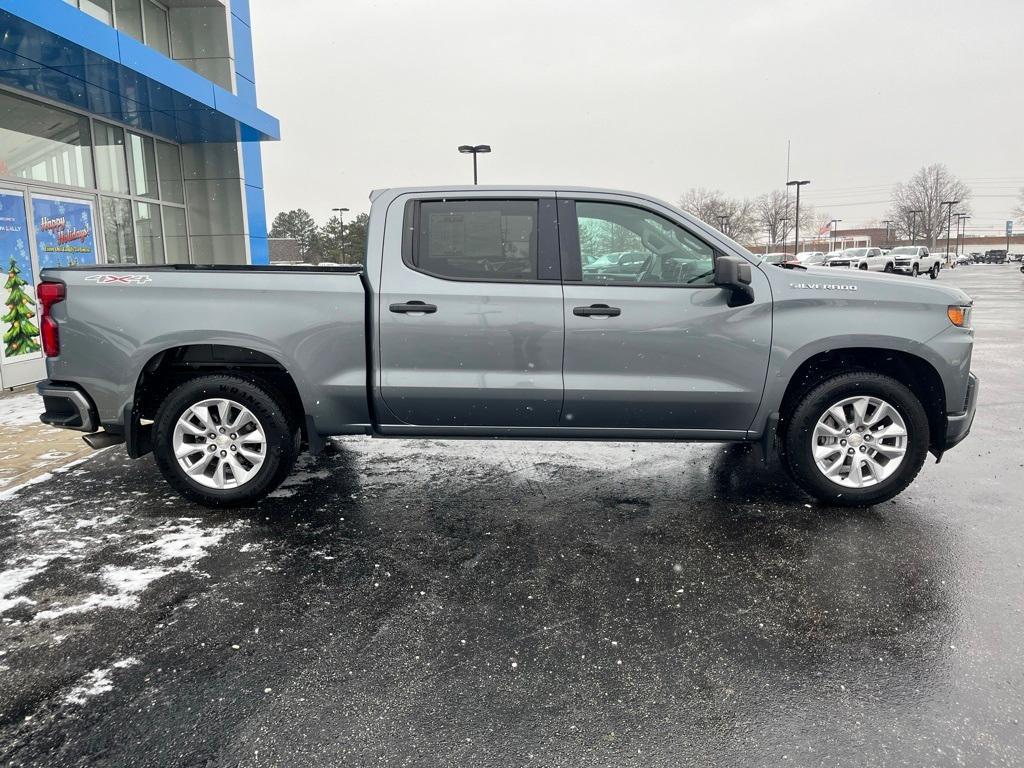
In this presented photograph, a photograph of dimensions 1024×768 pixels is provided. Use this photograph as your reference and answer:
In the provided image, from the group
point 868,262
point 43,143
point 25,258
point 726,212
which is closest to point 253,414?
point 25,258

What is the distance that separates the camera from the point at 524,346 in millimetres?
4441

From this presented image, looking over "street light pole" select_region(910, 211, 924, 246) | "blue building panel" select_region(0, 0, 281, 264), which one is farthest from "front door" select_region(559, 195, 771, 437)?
"street light pole" select_region(910, 211, 924, 246)

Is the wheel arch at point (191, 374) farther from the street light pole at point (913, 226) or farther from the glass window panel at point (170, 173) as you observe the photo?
the street light pole at point (913, 226)

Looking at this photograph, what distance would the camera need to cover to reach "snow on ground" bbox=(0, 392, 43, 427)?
7.29 m

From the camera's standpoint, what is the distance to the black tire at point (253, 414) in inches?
179

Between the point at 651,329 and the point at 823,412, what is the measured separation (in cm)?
122

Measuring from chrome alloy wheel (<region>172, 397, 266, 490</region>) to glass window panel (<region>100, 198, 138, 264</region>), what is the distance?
26.7 ft

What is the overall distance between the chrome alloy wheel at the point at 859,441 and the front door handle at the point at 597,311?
1.47 m

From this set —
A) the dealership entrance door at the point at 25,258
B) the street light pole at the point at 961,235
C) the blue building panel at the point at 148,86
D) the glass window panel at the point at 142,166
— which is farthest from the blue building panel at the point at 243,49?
the street light pole at the point at 961,235

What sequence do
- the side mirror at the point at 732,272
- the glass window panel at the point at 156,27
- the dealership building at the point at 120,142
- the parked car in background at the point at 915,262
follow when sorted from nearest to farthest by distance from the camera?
the side mirror at the point at 732,272, the dealership building at the point at 120,142, the glass window panel at the point at 156,27, the parked car in background at the point at 915,262

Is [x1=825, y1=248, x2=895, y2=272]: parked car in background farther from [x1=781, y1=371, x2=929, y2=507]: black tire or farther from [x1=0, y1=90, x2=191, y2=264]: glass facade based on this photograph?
[x1=781, y1=371, x2=929, y2=507]: black tire

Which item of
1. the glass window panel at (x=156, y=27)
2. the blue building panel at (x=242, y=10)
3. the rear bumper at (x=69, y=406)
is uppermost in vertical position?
the blue building panel at (x=242, y=10)

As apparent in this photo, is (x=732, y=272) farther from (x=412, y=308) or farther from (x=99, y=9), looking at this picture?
(x=99, y=9)

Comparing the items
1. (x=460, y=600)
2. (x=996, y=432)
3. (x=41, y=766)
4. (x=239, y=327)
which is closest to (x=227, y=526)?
(x=239, y=327)
